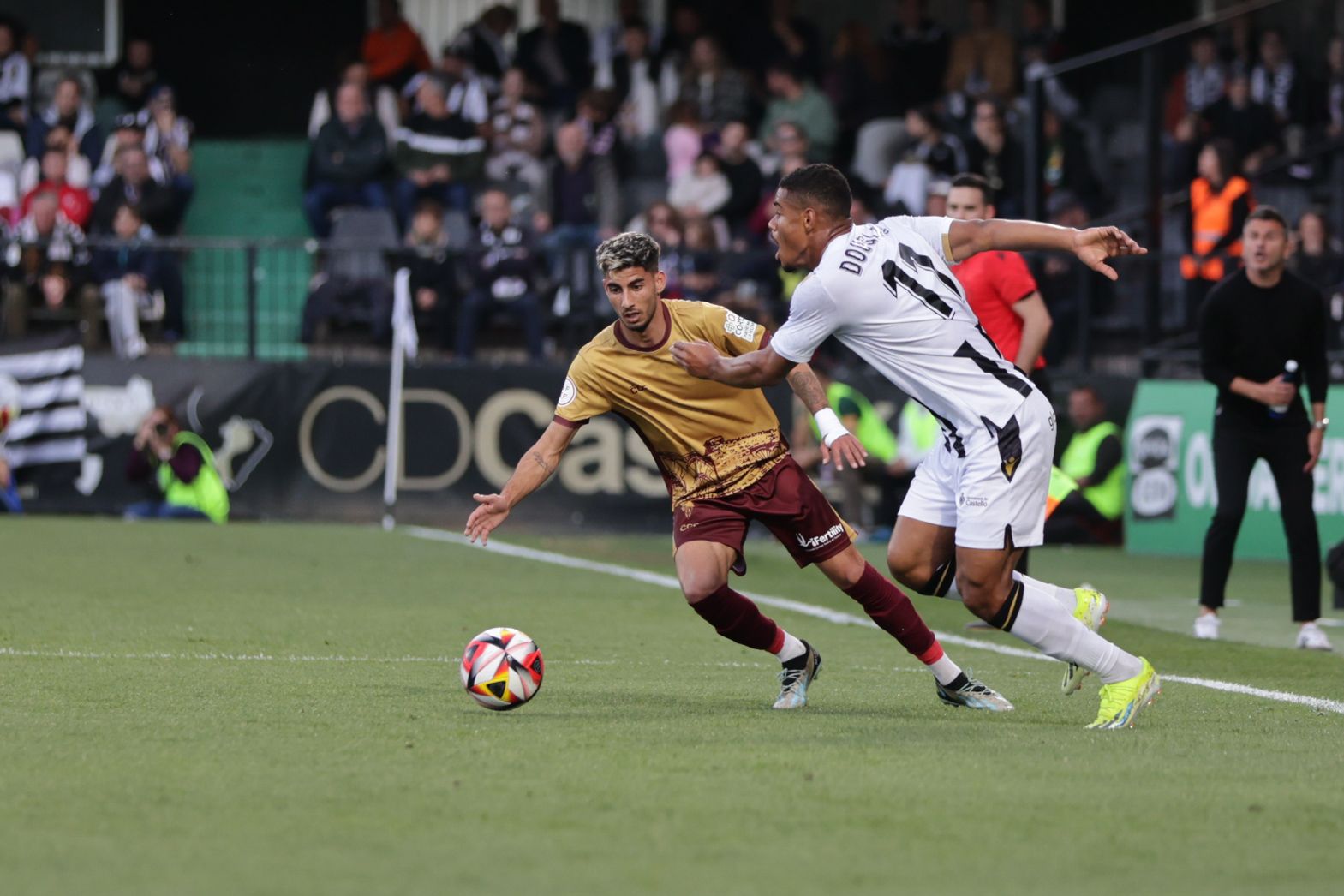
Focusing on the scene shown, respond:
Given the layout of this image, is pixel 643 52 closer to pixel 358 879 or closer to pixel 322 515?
pixel 322 515

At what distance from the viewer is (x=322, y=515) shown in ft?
59.0

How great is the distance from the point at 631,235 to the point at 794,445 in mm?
10186

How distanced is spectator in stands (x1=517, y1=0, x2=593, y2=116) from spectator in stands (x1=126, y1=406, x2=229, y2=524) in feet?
20.8

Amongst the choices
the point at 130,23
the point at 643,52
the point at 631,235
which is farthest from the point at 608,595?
the point at 130,23

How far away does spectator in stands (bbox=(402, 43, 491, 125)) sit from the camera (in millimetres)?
21438

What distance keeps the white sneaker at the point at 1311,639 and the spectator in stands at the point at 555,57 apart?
13.2m

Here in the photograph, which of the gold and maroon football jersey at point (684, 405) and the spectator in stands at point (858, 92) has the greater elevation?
the spectator in stands at point (858, 92)

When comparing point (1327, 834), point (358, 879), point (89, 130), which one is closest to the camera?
point (358, 879)

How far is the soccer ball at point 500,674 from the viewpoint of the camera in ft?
24.6

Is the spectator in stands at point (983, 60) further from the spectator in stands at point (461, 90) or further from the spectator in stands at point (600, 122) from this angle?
the spectator in stands at point (461, 90)

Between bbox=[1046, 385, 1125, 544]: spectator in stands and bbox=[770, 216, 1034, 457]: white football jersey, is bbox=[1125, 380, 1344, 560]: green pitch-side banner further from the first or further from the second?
bbox=[770, 216, 1034, 457]: white football jersey

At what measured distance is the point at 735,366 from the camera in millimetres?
7145

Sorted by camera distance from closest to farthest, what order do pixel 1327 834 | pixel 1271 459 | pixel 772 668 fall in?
pixel 1327 834
pixel 772 668
pixel 1271 459

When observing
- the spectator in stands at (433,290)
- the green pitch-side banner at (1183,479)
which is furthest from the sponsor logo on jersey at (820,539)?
the spectator in stands at (433,290)
